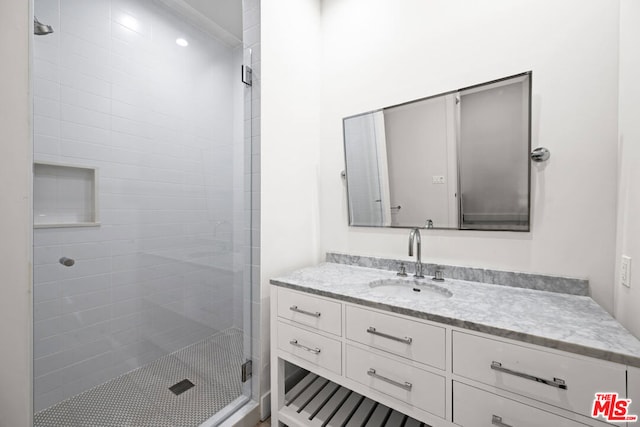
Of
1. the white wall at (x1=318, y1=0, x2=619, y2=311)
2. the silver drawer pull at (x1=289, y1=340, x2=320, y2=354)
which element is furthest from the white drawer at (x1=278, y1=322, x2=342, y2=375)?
the white wall at (x1=318, y1=0, x2=619, y2=311)

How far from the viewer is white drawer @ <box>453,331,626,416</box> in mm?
721

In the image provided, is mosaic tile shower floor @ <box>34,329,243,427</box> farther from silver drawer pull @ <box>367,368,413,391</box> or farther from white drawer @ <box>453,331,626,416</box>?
white drawer @ <box>453,331,626,416</box>

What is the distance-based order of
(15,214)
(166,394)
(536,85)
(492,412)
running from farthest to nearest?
(166,394) < (536,85) < (492,412) < (15,214)

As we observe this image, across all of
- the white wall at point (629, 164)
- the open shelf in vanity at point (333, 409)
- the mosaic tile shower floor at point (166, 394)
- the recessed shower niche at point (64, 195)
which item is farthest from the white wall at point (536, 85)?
the recessed shower niche at point (64, 195)

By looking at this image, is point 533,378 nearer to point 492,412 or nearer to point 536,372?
point 536,372

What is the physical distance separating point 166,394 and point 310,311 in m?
1.09

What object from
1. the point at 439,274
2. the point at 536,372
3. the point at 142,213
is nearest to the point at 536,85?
the point at 439,274

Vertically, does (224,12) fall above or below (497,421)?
above

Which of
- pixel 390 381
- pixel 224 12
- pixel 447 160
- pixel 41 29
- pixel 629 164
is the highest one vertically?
pixel 224 12

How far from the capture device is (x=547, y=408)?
0.77 meters

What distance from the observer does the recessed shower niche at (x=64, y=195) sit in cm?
115

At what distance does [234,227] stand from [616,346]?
174 centimetres

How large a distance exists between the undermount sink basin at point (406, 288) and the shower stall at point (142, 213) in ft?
2.54

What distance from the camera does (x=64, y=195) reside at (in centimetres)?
129
